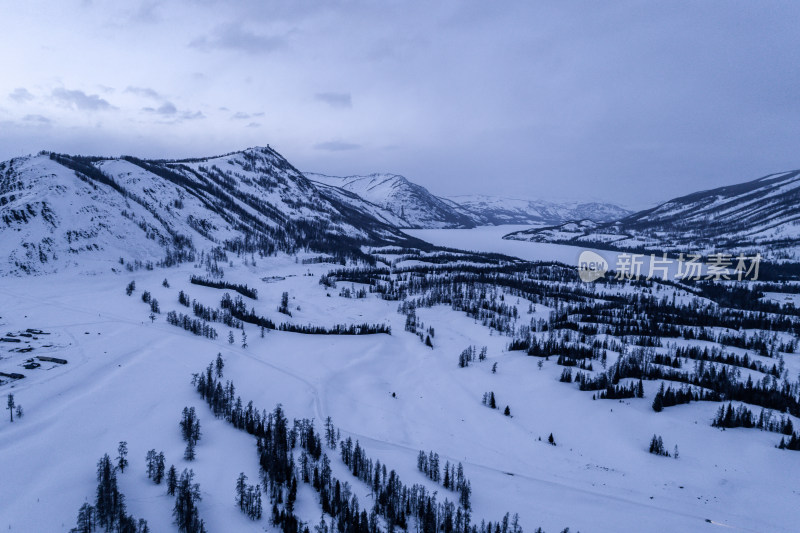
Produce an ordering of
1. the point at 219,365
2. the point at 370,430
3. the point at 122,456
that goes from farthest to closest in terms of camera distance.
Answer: the point at 219,365 < the point at 370,430 < the point at 122,456

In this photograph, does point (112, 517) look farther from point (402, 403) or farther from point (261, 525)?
point (402, 403)

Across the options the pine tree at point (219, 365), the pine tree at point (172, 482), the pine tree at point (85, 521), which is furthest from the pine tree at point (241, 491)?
the pine tree at point (219, 365)

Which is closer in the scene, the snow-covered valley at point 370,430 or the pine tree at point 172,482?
the pine tree at point 172,482

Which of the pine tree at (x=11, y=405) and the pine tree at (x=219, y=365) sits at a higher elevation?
the pine tree at (x=11, y=405)

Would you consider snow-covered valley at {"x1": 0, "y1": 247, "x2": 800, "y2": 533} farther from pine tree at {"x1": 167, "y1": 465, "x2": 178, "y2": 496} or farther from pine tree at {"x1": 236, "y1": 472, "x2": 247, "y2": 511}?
pine tree at {"x1": 167, "y1": 465, "x2": 178, "y2": 496}

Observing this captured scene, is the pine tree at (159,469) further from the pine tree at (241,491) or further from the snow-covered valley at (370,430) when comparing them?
the pine tree at (241,491)

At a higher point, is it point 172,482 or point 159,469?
point 159,469

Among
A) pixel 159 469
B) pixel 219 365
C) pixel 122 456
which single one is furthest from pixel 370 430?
pixel 122 456

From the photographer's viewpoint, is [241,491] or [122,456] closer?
[241,491]

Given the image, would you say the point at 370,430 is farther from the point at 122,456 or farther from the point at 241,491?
the point at 122,456

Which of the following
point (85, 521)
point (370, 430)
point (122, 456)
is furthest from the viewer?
point (370, 430)

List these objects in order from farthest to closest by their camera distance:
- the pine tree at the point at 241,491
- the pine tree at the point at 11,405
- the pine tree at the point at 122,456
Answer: the pine tree at the point at 11,405
the pine tree at the point at 122,456
the pine tree at the point at 241,491

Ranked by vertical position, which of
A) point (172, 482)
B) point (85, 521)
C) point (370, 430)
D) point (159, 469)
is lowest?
point (370, 430)
